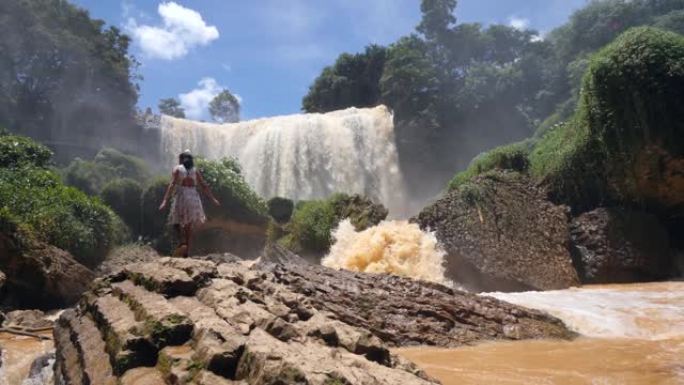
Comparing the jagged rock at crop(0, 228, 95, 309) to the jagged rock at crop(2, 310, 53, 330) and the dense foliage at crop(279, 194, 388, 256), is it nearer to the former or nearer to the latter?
the jagged rock at crop(2, 310, 53, 330)

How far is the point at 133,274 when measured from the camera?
5555 millimetres

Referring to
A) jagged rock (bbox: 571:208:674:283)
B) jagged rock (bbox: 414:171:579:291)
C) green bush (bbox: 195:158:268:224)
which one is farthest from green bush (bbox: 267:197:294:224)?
jagged rock (bbox: 571:208:674:283)

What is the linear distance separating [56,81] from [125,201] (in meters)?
16.8

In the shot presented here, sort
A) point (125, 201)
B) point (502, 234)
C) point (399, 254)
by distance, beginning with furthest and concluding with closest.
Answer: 1. point (125, 201)
2. point (399, 254)
3. point (502, 234)

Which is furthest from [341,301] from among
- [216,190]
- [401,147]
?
[401,147]

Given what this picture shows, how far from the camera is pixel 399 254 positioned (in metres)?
11.6

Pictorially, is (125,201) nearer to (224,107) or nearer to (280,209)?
(280,209)

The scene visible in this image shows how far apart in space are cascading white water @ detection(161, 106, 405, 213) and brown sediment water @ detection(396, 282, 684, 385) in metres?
19.0

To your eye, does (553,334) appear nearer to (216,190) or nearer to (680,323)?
(680,323)

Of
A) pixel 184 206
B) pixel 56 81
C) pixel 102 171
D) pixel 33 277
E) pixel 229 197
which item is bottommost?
pixel 33 277

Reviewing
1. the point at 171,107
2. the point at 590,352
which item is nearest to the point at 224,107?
the point at 171,107

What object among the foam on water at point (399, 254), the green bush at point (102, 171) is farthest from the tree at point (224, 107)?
the foam on water at point (399, 254)

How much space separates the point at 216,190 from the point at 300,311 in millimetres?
12587

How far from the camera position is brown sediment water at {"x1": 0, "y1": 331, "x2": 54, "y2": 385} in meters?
5.79
